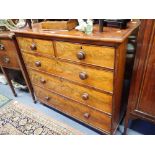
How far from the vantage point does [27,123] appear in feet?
5.27

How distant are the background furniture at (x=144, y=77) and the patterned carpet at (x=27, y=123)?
1.99ft

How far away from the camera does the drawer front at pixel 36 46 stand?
1.20m

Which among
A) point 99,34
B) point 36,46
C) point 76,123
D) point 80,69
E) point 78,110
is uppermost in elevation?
point 99,34

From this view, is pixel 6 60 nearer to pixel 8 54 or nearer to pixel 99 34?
pixel 8 54

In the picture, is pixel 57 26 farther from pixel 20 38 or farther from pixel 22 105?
pixel 22 105

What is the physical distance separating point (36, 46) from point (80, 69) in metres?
0.44

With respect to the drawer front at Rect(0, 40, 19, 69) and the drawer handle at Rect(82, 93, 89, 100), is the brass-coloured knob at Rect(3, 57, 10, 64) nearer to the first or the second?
the drawer front at Rect(0, 40, 19, 69)

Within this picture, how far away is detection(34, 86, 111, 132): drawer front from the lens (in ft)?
4.12

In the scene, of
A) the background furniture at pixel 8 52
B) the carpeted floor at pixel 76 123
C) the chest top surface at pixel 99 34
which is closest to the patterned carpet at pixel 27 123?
the carpeted floor at pixel 76 123

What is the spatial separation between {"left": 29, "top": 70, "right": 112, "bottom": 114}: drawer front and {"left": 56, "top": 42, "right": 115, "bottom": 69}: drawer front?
24 cm

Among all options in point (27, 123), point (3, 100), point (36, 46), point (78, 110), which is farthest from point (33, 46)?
point (3, 100)

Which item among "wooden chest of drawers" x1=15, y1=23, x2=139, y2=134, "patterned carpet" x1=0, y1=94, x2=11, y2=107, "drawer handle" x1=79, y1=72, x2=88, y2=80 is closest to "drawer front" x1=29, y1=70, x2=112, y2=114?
"wooden chest of drawers" x1=15, y1=23, x2=139, y2=134

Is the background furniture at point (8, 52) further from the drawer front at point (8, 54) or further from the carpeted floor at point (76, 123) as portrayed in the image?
the carpeted floor at point (76, 123)
